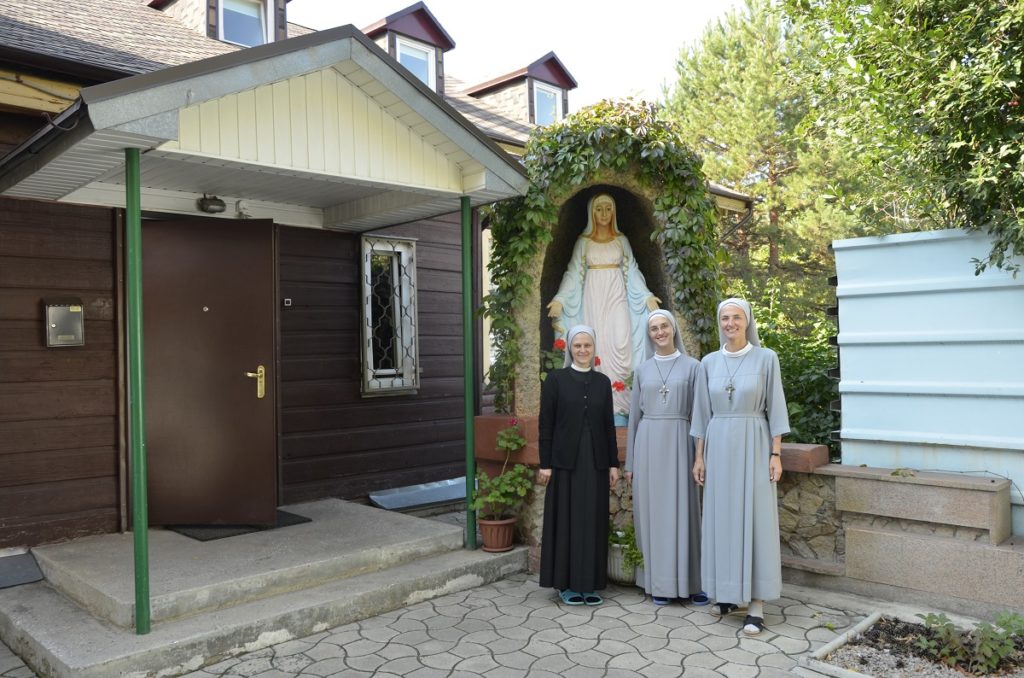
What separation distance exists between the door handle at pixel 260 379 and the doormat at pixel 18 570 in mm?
1618

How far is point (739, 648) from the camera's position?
12.3 ft

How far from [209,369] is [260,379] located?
34cm

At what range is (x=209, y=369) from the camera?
5.38m

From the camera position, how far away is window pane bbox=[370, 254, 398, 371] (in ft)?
22.3

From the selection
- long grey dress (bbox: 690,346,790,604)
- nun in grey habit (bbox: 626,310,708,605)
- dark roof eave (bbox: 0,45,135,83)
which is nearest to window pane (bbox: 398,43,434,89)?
dark roof eave (bbox: 0,45,135,83)

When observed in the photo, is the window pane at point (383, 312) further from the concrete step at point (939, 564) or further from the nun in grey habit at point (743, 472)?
the concrete step at point (939, 564)

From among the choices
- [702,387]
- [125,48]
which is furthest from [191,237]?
[702,387]

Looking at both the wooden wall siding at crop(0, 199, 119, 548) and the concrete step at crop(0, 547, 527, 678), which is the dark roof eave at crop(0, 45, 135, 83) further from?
the concrete step at crop(0, 547, 527, 678)

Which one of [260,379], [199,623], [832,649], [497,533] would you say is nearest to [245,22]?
[260,379]

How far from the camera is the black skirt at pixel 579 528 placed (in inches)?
173

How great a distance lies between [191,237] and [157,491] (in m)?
1.69

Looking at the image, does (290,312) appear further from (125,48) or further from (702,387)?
(702,387)

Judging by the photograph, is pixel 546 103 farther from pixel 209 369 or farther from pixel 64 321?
pixel 64 321

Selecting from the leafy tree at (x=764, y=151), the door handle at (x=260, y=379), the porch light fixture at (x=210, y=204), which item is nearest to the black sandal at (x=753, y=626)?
the door handle at (x=260, y=379)
